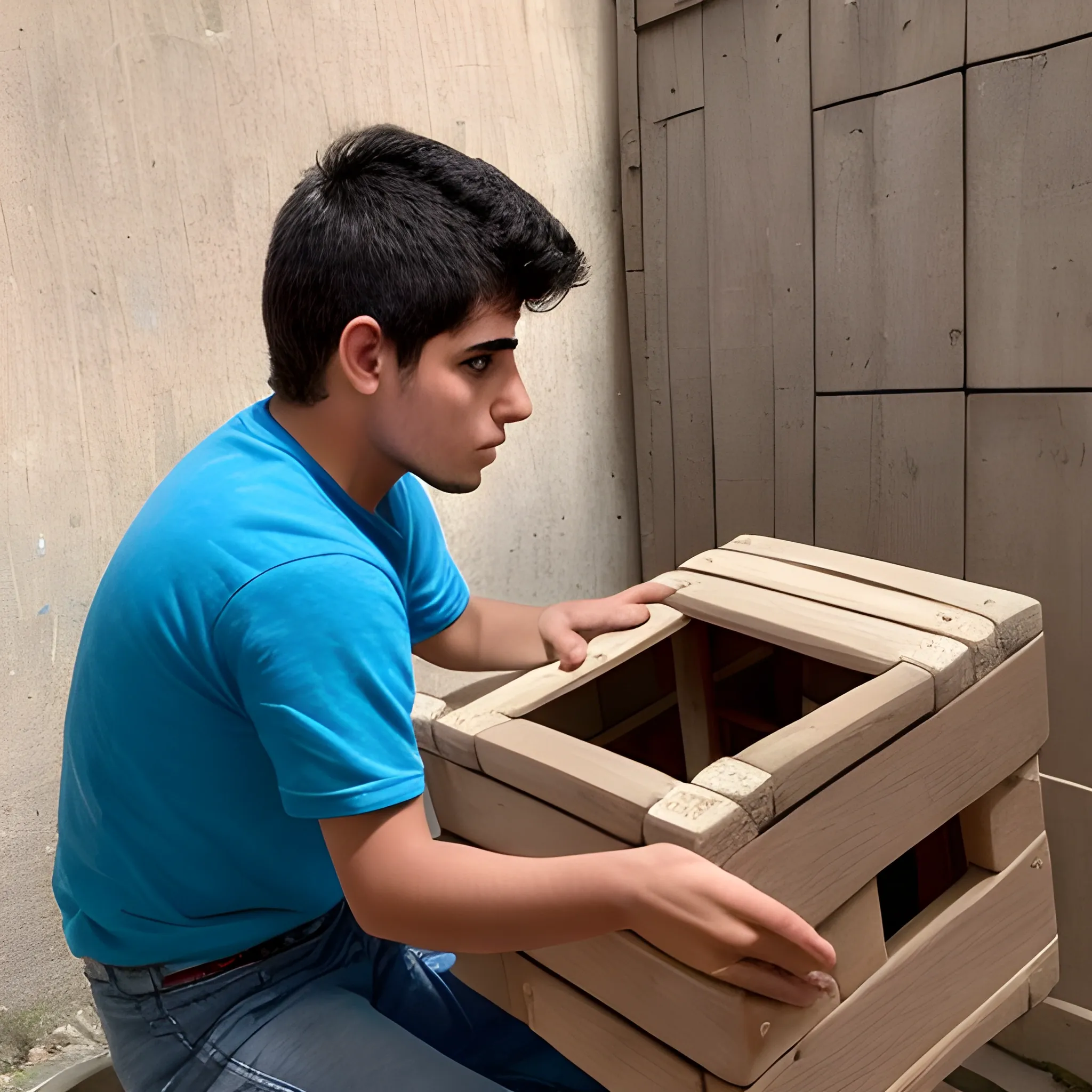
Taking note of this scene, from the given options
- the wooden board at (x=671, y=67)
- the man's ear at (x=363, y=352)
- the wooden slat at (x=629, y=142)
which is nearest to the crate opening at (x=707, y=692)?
the man's ear at (x=363, y=352)

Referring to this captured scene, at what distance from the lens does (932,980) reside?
962 mm

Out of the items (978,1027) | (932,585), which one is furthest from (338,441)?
(978,1027)

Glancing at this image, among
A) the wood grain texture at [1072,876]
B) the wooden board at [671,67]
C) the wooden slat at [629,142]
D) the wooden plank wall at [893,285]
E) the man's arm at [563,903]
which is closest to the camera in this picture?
the man's arm at [563,903]

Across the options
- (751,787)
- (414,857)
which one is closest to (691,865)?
(751,787)

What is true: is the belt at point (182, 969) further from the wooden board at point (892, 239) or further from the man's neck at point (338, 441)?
the wooden board at point (892, 239)

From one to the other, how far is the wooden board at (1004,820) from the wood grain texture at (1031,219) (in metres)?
0.55

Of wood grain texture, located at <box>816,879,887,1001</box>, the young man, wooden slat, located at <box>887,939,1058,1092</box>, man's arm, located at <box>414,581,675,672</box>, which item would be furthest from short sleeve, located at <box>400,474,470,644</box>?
wooden slat, located at <box>887,939,1058,1092</box>

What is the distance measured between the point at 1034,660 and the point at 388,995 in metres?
0.76

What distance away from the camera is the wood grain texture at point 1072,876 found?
1.43 metres

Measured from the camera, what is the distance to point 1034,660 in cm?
102

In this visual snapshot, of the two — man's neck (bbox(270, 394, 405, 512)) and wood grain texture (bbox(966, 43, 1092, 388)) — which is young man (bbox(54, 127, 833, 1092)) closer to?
man's neck (bbox(270, 394, 405, 512))

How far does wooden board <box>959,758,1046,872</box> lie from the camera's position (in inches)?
40.3

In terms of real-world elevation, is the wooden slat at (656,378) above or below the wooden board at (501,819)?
above

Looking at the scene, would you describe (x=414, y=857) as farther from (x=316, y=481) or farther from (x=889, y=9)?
(x=889, y=9)
